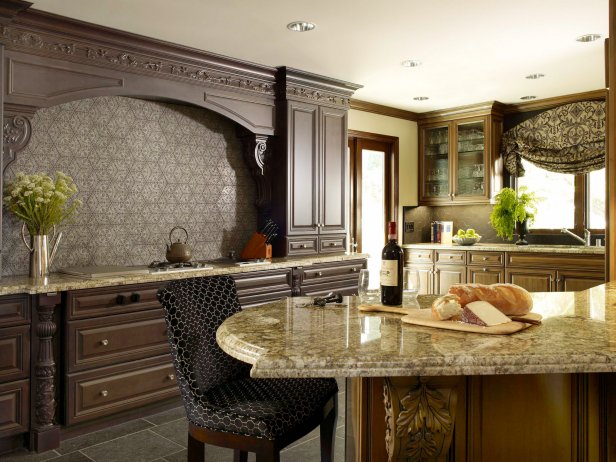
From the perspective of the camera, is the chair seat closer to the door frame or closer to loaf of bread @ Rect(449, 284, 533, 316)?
loaf of bread @ Rect(449, 284, 533, 316)

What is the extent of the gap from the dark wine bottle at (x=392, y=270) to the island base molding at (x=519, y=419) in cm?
35

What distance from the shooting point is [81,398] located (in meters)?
3.13

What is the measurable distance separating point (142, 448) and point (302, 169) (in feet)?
8.65

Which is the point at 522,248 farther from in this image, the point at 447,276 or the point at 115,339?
the point at 115,339

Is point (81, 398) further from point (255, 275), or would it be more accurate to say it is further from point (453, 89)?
point (453, 89)

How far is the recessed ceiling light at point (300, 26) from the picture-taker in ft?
11.6

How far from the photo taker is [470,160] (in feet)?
20.6

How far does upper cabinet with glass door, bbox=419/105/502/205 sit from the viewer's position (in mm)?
6117

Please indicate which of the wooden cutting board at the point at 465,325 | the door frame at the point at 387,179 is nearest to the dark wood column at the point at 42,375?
the wooden cutting board at the point at 465,325

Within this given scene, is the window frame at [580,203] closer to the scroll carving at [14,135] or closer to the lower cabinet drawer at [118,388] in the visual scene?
the lower cabinet drawer at [118,388]

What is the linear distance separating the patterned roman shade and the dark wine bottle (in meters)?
4.62

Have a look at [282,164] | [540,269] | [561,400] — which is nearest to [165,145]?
[282,164]

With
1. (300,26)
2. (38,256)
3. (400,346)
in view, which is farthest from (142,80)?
(400,346)

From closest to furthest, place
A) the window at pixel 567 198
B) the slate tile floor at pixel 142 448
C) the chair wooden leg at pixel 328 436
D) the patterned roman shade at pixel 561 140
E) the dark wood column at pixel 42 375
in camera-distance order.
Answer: the chair wooden leg at pixel 328 436 < the slate tile floor at pixel 142 448 < the dark wood column at pixel 42 375 < the patterned roman shade at pixel 561 140 < the window at pixel 567 198
